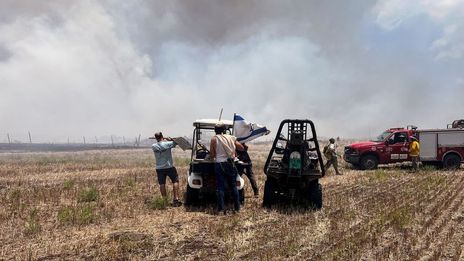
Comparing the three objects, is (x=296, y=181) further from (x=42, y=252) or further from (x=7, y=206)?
(x=7, y=206)

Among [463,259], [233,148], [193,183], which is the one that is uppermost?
[233,148]

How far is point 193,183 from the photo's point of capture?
30.0ft

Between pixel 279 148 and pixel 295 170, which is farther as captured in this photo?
pixel 279 148

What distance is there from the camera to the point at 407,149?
1980 cm

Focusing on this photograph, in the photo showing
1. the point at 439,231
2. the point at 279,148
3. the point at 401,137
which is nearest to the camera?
the point at 439,231

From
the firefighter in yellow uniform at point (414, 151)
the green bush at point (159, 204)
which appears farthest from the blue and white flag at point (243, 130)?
the firefighter in yellow uniform at point (414, 151)

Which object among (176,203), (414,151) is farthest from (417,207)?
(414,151)

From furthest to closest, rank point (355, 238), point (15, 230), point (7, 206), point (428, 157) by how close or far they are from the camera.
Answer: point (428, 157)
point (7, 206)
point (15, 230)
point (355, 238)

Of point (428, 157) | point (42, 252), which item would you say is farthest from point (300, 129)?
point (428, 157)

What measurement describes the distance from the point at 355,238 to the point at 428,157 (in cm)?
1469

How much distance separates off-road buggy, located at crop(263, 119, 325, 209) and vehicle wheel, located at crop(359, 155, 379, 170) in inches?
456

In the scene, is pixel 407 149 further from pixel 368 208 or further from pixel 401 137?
pixel 368 208

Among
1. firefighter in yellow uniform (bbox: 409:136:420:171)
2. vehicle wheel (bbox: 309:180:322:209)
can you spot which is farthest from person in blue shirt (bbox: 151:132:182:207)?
firefighter in yellow uniform (bbox: 409:136:420:171)

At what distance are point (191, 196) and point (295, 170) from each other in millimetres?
2445
